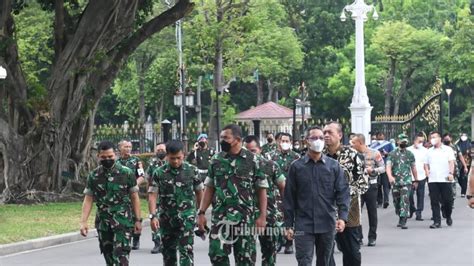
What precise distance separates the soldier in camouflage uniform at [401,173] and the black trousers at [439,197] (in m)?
0.52

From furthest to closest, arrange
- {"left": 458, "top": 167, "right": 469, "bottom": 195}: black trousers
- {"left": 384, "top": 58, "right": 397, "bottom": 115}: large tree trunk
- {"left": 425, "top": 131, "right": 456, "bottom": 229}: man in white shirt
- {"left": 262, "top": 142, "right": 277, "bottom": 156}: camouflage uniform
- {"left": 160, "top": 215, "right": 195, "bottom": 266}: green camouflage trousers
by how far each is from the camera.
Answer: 1. {"left": 384, "top": 58, "right": 397, "bottom": 115}: large tree trunk
2. {"left": 458, "top": 167, "right": 469, "bottom": 195}: black trousers
3. {"left": 425, "top": 131, "right": 456, "bottom": 229}: man in white shirt
4. {"left": 262, "top": 142, "right": 277, "bottom": 156}: camouflage uniform
5. {"left": 160, "top": 215, "right": 195, "bottom": 266}: green camouflage trousers

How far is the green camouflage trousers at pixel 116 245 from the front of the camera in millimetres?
11625

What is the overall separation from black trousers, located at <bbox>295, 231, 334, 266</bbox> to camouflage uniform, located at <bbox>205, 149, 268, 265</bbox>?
0.47m

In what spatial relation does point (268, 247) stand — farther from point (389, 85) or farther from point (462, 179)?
point (389, 85)

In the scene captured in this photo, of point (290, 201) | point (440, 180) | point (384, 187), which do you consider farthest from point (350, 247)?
point (384, 187)

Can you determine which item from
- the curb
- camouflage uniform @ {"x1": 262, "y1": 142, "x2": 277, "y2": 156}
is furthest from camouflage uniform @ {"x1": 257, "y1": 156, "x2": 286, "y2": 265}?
the curb

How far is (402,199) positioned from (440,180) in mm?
815

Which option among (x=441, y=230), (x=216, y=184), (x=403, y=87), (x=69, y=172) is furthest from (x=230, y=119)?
(x=216, y=184)

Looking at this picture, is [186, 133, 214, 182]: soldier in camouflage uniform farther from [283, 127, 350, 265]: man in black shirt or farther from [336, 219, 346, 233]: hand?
[336, 219, 346, 233]: hand

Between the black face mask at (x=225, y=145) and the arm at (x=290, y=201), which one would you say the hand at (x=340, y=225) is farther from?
the black face mask at (x=225, y=145)

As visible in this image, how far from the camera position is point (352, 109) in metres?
38.8

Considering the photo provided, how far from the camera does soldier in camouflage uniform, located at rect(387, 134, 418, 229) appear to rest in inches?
829

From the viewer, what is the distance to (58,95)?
27844 mm

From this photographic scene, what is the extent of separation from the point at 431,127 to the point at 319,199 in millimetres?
25377
